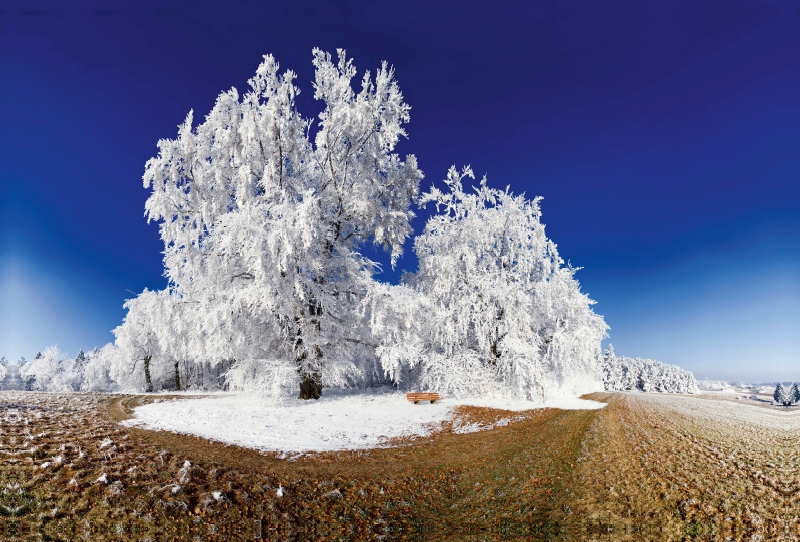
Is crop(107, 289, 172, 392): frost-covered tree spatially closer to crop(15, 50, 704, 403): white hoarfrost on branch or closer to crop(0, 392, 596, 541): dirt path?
crop(15, 50, 704, 403): white hoarfrost on branch

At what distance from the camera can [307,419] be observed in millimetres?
12789

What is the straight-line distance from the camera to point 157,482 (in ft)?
18.7

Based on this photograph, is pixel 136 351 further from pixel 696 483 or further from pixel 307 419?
pixel 696 483

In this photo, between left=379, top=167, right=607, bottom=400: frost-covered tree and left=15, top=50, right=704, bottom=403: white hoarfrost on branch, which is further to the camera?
left=379, top=167, right=607, bottom=400: frost-covered tree

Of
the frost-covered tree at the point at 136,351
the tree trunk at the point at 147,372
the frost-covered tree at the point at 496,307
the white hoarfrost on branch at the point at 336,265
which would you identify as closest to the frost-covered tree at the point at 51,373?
the frost-covered tree at the point at 136,351

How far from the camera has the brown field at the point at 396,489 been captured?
4.91 m

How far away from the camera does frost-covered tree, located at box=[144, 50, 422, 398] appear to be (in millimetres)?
15055

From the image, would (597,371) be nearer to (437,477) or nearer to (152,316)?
(437,477)

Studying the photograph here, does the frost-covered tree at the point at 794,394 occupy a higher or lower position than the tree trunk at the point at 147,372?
lower

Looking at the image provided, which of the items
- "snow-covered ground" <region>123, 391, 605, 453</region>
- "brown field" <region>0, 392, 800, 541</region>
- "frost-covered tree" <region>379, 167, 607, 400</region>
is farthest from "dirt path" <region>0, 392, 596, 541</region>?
"frost-covered tree" <region>379, 167, 607, 400</region>

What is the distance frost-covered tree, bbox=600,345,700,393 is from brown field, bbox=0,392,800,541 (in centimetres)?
7221

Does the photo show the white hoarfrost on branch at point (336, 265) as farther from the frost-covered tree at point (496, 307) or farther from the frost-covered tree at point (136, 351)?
the frost-covered tree at point (136, 351)

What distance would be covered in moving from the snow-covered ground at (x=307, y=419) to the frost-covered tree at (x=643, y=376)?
212 ft

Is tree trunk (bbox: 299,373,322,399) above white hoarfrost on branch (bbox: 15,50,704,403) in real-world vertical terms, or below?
below
